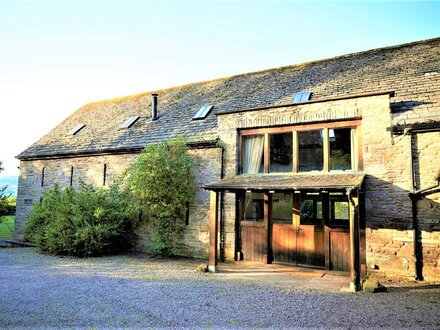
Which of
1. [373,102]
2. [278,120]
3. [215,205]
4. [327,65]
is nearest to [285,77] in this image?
[327,65]

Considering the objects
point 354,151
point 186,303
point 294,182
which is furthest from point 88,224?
point 354,151

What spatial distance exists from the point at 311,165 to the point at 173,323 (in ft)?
22.4

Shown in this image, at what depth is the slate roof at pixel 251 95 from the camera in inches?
421

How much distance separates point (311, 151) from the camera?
1066cm

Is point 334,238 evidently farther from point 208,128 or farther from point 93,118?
point 93,118

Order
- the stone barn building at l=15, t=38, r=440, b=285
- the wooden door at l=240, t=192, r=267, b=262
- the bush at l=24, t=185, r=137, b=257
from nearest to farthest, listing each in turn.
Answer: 1. the stone barn building at l=15, t=38, r=440, b=285
2. the wooden door at l=240, t=192, r=267, b=262
3. the bush at l=24, t=185, r=137, b=257

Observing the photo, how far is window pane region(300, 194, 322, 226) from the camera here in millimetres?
10164

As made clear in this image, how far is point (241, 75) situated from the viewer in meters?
16.6

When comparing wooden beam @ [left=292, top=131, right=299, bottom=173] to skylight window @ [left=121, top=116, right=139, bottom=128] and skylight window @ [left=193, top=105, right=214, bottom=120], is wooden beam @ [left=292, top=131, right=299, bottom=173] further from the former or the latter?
skylight window @ [left=121, top=116, right=139, bottom=128]

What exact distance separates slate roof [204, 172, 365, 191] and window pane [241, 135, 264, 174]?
1.72 feet

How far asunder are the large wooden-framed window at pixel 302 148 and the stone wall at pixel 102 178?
1.32m

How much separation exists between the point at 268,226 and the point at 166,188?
388cm

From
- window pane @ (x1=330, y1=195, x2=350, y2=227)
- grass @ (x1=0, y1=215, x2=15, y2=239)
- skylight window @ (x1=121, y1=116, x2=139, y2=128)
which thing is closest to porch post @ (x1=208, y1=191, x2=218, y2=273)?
window pane @ (x1=330, y1=195, x2=350, y2=227)

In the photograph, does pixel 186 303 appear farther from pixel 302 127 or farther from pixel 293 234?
pixel 302 127
